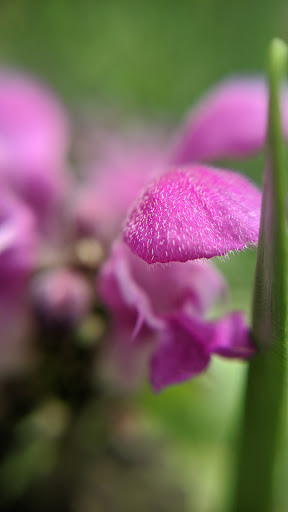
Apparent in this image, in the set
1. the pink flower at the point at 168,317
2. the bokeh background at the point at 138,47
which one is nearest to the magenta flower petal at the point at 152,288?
the pink flower at the point at 168,317

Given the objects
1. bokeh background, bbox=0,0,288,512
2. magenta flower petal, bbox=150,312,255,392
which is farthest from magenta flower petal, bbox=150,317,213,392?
bokeh background, bbox=0,0,288,512

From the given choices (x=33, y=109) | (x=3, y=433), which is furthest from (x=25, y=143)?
(x=3, y=433)

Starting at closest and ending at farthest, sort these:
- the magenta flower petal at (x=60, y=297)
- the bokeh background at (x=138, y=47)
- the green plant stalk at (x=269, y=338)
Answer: the green plant stalk at (x=269, y=338), the magenta flower petal at (x=60, y=297), the bokeh background at (x=138, y=47)

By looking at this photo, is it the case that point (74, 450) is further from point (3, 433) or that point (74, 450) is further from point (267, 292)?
point (267, 292)

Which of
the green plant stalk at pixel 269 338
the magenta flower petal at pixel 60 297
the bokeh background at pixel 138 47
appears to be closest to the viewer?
the green plant stalk at pixel 269 338

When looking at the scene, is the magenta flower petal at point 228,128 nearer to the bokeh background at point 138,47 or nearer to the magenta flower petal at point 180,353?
the magenta flower petal at point 180,353

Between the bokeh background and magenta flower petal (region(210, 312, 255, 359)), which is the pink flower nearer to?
magenta flower petal (region(210, 312, 255, 359))

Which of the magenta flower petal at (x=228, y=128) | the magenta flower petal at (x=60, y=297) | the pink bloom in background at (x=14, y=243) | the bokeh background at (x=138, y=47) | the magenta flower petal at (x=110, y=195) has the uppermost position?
the bokeh background at (x=138, y=47)

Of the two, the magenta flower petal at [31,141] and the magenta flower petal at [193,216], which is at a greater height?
the magenta flower petal at [31,141]
